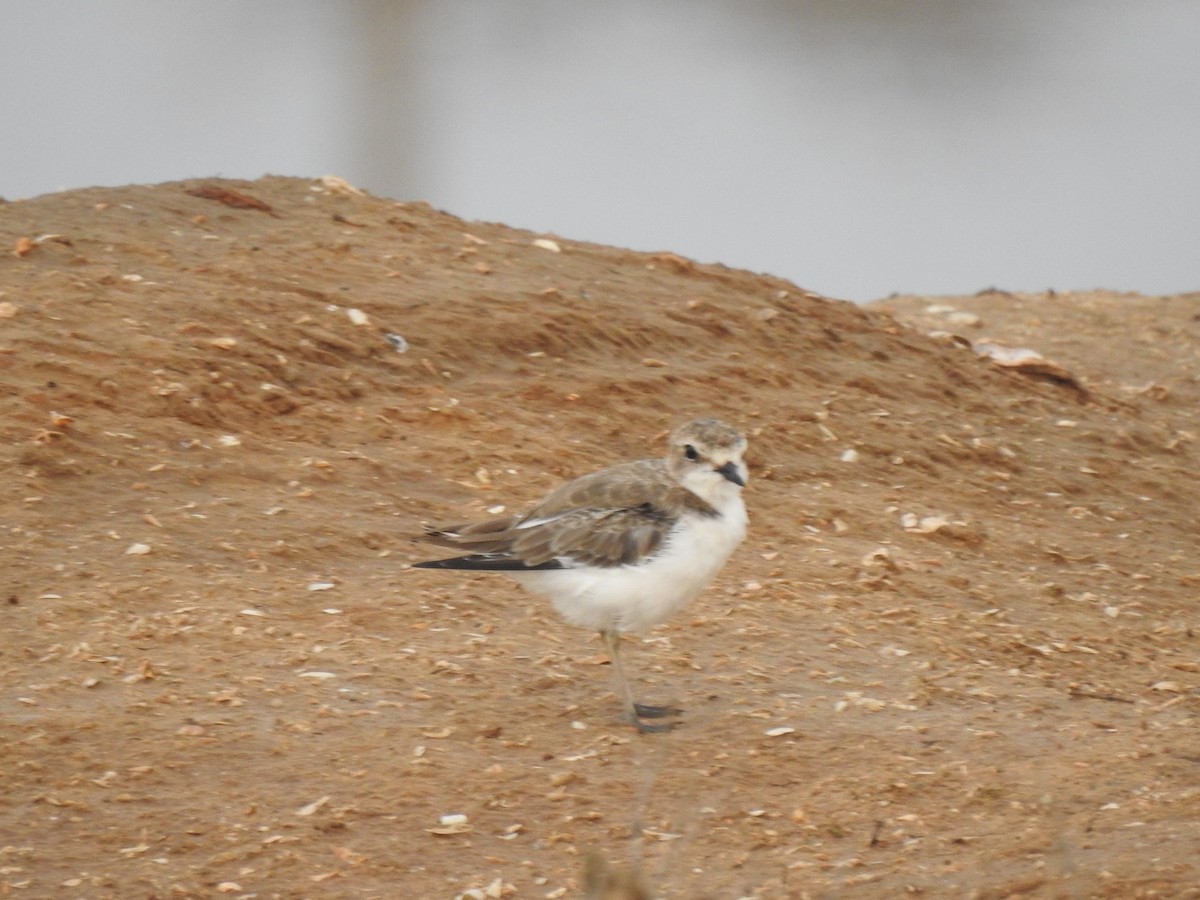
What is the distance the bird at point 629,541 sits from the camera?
17.6 feet

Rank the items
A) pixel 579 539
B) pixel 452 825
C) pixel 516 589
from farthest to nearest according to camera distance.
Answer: pixel 516 589, pixel 579 539, pixel 452 825

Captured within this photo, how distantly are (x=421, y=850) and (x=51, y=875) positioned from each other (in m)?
0.96

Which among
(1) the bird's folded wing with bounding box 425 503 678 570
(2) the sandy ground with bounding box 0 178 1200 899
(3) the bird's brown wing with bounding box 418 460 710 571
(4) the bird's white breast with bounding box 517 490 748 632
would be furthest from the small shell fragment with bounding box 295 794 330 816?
(4) the bird's white breast with bounding box 517 490 748 632

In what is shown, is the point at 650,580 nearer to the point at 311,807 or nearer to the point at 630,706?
the point at 630,706

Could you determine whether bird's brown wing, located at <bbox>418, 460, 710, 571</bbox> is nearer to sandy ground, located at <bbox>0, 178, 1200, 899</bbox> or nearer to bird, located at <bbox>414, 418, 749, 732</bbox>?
bird, located at <bbox>414, 418, 749, 732</bbox>

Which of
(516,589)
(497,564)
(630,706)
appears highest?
(497,564)

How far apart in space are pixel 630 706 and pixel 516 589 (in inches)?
53.3

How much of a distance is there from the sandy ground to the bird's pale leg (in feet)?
0.33

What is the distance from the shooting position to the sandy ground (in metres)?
4.67

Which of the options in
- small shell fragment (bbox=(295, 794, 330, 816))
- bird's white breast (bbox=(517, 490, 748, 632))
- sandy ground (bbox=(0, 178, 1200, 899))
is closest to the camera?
sandy ground (bbox=(0, 178, 1200, 899))

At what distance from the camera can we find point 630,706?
5.41m

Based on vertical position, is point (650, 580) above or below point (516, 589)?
above

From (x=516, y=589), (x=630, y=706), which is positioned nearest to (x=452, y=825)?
(x=630, y=706)

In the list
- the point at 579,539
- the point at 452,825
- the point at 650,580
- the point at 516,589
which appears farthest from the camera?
the point at 516,589
